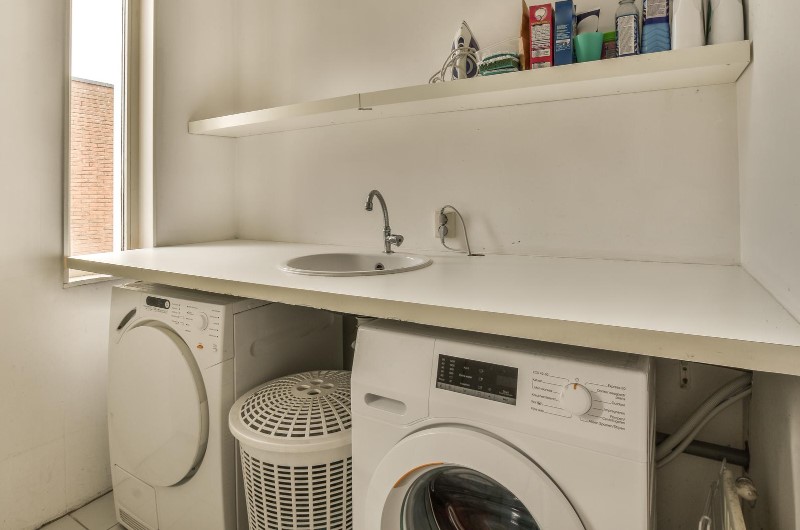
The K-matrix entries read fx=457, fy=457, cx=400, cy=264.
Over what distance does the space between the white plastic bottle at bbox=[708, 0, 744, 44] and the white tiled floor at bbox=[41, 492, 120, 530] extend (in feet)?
8.43

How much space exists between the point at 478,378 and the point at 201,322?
3.04 feet

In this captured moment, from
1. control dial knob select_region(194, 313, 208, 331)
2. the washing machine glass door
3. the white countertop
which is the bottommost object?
the washing machine glass door

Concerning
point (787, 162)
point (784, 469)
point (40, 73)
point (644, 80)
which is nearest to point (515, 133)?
point (644, 80)

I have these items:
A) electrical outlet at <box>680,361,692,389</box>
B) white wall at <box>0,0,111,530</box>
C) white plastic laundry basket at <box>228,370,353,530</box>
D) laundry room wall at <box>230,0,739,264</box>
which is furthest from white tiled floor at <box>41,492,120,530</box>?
electrical outlet at <box>680,361,692,389</box>

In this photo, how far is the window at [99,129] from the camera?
5.98 ft

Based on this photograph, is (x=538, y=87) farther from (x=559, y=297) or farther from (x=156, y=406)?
(x=156, y=406)

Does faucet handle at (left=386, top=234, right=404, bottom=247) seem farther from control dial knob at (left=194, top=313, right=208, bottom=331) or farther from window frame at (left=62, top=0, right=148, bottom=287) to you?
window frame at (left=62, top=0, right=148, bottom=287)

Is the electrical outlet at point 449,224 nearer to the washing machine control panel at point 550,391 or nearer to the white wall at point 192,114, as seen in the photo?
the washing machine control panel at point 550,391

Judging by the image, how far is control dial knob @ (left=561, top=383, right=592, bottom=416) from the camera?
848mm

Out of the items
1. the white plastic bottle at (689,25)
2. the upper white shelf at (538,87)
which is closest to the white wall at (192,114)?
the upper white shelf at (538,87)

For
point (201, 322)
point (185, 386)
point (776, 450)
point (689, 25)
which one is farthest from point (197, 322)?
point (689, 25)

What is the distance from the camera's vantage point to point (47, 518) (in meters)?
1.76

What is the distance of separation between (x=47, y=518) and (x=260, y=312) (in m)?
1.23

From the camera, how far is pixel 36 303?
1696 millimetres
